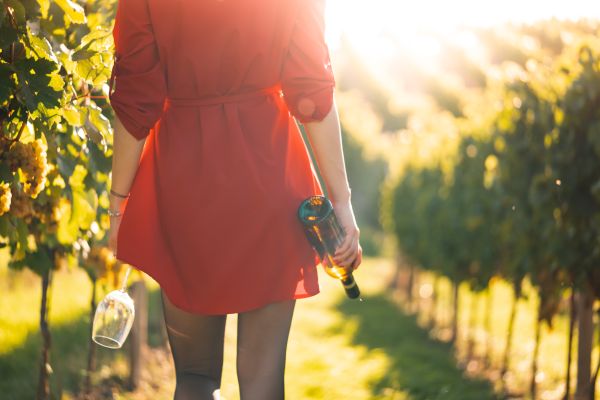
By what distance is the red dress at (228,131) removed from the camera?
79.0 inches

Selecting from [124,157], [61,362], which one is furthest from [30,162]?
[61,362]

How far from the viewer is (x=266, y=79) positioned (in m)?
2.05

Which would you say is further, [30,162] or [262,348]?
[30,162]

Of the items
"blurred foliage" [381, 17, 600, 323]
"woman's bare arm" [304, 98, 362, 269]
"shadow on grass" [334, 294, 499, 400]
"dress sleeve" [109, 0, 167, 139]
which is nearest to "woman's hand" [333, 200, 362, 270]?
"woman's bare arm" [304, 98, 362, 269]

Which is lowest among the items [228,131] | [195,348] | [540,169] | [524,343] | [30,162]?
[524,343]

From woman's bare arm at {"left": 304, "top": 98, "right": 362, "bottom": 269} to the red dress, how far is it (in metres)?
0.04

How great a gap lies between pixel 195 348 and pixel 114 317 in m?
0.32

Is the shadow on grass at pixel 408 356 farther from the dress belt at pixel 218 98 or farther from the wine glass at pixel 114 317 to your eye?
the dress belt at pixel 218 98

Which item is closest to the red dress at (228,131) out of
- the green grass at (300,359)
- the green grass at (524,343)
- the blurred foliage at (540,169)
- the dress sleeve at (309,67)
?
the dress sleeve at (309,67)

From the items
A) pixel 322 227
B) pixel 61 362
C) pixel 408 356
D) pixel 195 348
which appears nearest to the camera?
pixel 322 227

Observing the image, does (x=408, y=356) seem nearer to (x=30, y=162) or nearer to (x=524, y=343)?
(x=524, y=343)

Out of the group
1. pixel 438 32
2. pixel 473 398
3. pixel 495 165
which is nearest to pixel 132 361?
pixel 473 398

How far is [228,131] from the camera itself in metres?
2.03

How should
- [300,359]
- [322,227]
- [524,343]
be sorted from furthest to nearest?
1. [524,343]
2. [300,359]
3. [322,227]
